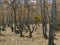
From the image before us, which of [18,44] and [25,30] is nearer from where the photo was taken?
[18,44]

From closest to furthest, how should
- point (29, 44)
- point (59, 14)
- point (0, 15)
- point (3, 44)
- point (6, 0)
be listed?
1. point (3, 44)
2. point (29, 44)
3. point (6, 0)
4. point (0, 15)
5. point (59, 14)

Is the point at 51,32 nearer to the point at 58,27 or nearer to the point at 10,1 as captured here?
the point at 10,1

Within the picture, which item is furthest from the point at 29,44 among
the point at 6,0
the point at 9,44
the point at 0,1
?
the point at 0,1

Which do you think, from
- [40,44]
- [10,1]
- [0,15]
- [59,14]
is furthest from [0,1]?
[59,14]

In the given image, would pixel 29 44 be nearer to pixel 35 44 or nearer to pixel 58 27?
pixel 35 44

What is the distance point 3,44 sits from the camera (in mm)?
15273

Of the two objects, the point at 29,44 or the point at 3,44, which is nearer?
the point at 3,44

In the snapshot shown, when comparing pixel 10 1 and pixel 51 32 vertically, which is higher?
pixel 10 1

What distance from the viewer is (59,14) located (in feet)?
155

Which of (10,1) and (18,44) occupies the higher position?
(10,1)

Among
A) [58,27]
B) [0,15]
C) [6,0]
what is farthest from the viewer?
[0,15]

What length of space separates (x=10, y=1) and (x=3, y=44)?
33.0ft

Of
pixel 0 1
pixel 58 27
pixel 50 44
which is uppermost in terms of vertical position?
pixel 0 1

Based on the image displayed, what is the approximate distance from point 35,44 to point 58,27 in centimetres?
2163
